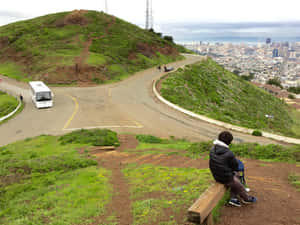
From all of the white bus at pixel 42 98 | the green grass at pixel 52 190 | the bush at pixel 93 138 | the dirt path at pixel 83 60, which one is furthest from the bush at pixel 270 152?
the dirt path at pixel 83 60

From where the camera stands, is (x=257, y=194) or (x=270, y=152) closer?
(x=257, y=194)

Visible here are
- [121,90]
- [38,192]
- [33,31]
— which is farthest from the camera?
[33,31]

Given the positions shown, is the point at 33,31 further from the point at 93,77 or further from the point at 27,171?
the point at 27,171

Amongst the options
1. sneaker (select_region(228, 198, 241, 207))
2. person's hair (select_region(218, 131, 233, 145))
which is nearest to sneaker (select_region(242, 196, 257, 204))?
sneaker (select_region(228, 198, 241, 207))

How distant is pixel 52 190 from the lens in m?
8.05

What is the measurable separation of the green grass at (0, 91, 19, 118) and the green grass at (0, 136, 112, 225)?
15441mm

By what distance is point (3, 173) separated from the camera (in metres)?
9.25

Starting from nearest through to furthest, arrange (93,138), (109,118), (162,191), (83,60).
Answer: (162,191)
(93,138)
(109,118)
(83,60)

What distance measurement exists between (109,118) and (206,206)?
1809 centimetres

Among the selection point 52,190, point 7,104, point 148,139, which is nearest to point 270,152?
point 148,139

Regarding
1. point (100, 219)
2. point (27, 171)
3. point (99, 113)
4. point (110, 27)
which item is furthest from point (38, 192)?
point (110, 27)

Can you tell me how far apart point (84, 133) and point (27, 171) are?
6.44 m

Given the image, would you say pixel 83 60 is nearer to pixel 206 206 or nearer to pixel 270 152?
pixel 270 152

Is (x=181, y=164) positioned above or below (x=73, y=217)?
below
